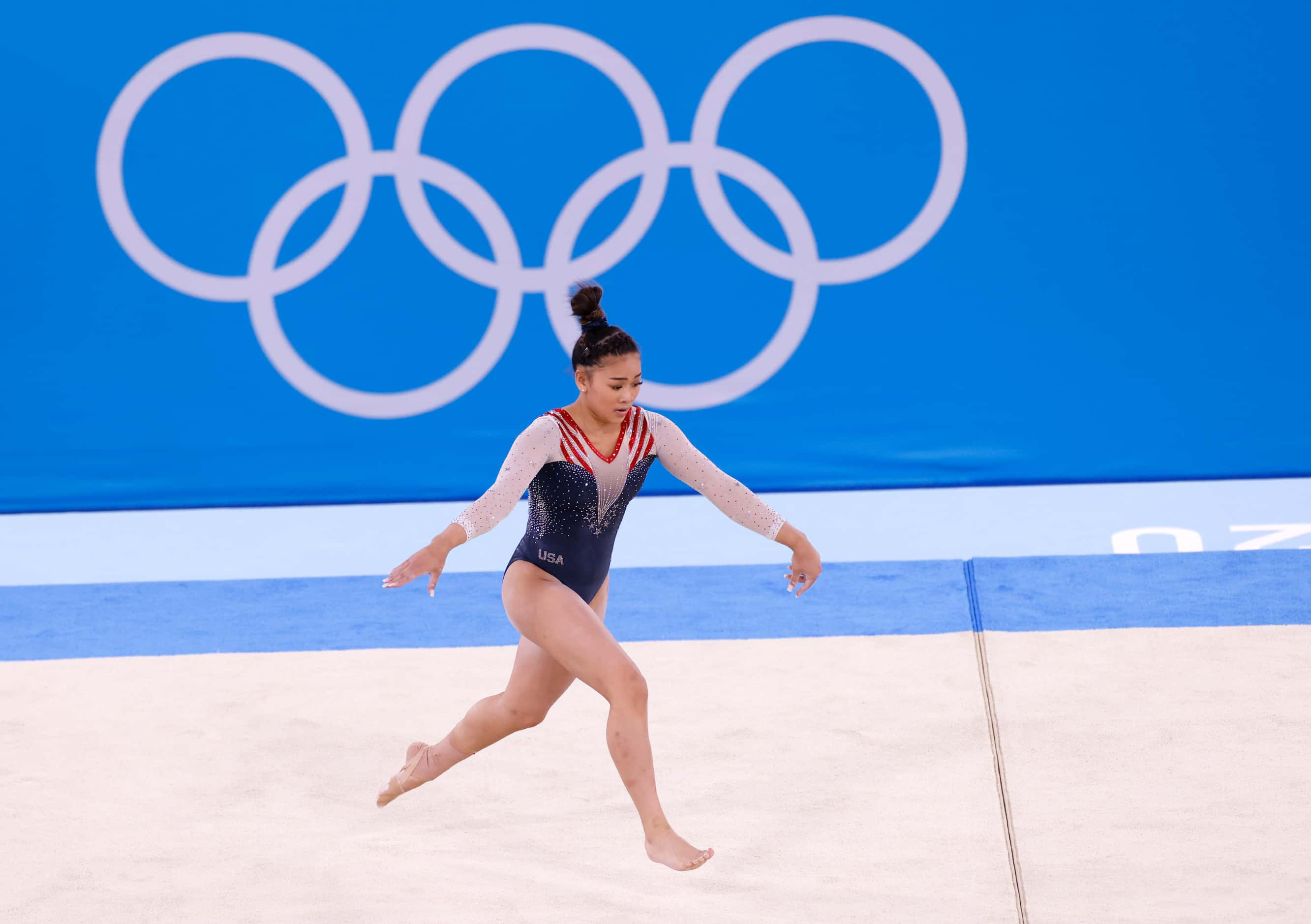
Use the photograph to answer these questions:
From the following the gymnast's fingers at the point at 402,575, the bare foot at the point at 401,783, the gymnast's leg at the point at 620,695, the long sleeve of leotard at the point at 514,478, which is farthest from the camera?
the bare foot at the point at 401,783

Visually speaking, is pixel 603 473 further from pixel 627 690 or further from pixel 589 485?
pixel 627 690

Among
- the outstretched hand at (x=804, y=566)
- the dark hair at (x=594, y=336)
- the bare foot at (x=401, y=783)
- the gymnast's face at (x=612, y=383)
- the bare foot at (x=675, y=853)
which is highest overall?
the dark hair at (x=594, y=336)

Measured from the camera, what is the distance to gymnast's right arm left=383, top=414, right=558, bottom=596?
3.76 meters

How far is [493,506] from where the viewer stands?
13.1 ft

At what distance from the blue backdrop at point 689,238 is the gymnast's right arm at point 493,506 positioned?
439 cm

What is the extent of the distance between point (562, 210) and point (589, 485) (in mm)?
4467

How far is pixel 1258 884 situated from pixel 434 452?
578 cm

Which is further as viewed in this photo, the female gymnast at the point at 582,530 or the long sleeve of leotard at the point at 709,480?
the long sleeve of leotard at the point at 709,480

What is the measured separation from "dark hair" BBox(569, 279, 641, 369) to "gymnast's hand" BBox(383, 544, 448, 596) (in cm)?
68

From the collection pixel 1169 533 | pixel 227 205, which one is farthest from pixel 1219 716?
pixel 227 205

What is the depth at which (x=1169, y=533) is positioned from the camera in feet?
24.6

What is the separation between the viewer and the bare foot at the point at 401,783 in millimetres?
4438

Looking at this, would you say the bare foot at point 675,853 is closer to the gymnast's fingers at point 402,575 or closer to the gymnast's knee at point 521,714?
the gymnast's knee at point 521,714

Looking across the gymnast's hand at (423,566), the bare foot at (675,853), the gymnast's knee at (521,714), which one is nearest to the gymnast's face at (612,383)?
the gymnast's hand at (423,566)
